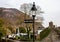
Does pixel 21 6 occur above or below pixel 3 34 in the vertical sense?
above

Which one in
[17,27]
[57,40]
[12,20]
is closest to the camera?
[57,40]

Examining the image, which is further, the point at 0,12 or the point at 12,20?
the point at 0,12

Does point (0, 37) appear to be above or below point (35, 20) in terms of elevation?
below

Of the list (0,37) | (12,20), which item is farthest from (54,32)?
(12,20)

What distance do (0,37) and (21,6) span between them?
415cm

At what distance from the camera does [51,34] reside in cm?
905

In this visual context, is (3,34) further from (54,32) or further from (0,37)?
(54,32)

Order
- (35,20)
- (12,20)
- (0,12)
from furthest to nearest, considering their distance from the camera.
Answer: (0,12)
(12,20)
(35,20)

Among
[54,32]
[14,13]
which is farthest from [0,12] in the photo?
[54,32]

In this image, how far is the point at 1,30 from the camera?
13406mm

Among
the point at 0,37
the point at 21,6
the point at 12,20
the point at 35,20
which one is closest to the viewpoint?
the point at 35,20

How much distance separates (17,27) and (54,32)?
9.07 metres

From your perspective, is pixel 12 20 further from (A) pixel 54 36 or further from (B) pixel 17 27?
(A) pixel 54 36

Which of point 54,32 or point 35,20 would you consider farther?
point 54,32
